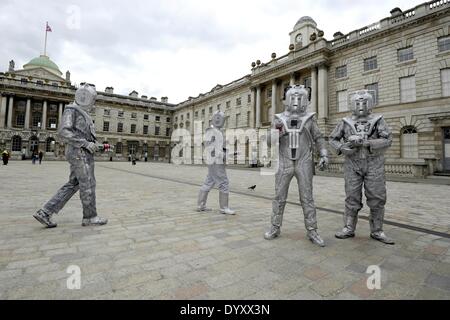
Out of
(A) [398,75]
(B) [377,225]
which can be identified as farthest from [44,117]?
(B) [377,225]

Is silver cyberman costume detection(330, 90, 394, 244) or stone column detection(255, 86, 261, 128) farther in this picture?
stone column detection(255, 86, 261, 128)

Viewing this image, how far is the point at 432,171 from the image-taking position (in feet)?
50.4

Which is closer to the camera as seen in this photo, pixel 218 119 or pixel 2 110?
pixel 218 119

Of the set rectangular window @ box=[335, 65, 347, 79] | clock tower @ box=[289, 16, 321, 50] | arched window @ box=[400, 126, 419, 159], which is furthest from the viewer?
clock tower @ box=[289, 16, 321, 50]

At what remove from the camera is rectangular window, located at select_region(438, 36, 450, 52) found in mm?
16344

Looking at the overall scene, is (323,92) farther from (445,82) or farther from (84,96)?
(84,96)

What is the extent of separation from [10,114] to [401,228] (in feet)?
176

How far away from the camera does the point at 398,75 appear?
18.4 m

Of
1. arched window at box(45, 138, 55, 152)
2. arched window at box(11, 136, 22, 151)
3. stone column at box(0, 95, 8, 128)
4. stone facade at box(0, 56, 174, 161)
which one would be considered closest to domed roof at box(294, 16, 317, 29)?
stone facade at box(0, 56, 174, 161)

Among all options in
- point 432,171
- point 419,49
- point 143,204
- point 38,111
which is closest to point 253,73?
point 419,49

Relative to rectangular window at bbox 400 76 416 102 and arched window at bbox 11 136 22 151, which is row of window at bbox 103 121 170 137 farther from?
rectangular window at bbox 400 76 416 102

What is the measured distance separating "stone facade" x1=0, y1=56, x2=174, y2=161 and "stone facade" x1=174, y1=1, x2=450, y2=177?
33.4 meters

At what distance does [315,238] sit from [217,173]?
8.06 feet

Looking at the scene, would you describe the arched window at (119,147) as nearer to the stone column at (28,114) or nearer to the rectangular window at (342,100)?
the stone column at (28,114)
